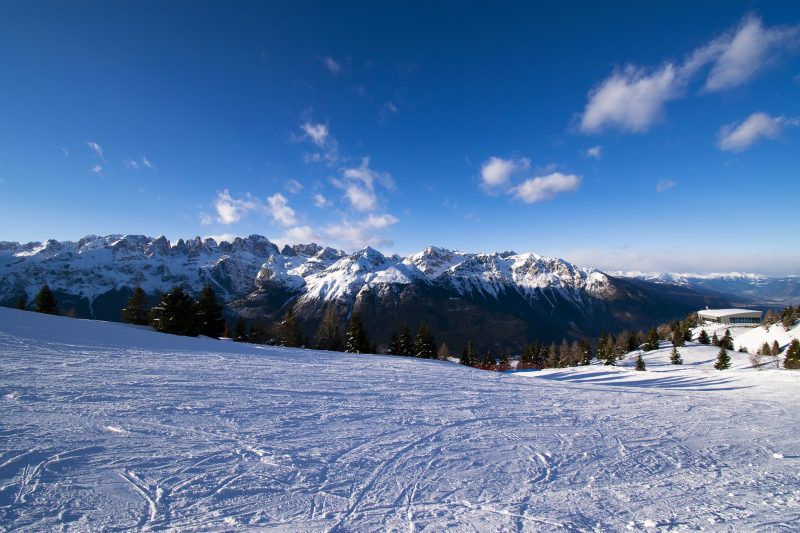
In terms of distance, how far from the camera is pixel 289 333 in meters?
47.8

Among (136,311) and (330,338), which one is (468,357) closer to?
(330,338)

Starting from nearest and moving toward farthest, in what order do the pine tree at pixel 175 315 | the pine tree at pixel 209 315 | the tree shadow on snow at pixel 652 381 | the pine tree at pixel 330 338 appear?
1. the tree shadow on snow at pixel 652 381
2. the pine tree at pixel 175 315
3. the pine tree at pixel 209 315
4. the pine tree at pixel 330 338

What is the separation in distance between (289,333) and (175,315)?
16560 millimetres

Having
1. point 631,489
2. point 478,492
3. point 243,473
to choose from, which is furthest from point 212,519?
point 631,489

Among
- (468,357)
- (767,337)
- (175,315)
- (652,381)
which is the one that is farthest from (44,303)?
(767,337)

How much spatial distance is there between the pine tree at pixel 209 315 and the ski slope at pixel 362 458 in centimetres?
2792

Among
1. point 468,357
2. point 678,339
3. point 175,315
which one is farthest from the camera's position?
point 678,339

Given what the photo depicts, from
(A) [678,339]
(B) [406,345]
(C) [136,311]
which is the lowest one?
(A) [678,339]

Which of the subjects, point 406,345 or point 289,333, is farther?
point 406,345

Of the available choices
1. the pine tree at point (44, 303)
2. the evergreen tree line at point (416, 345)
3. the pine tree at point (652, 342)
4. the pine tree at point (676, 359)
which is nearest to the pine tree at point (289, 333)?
the evergreen tree line at point (416, 345)

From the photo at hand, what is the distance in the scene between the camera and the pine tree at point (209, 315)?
128ft

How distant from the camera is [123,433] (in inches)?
267

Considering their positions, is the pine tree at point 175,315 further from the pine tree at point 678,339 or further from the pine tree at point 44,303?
the pine tree at point 678,339

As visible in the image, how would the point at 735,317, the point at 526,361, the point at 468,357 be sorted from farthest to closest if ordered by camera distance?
the point at 735,317 → the point at 526,361 → the point at 468,357
